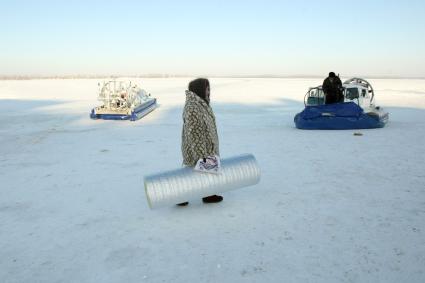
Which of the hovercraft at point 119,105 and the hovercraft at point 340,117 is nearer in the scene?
the hovercraft at point 340,117

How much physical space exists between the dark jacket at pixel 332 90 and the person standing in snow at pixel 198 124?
7.82m

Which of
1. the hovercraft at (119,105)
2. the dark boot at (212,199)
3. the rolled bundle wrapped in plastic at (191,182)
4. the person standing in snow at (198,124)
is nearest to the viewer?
the rolled bundle wrapped in plastic at (191,182)

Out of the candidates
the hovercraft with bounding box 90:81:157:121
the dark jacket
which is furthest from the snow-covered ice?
the hovercraft with bounding box 90:81:157:121

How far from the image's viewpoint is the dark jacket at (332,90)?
38.8 ft

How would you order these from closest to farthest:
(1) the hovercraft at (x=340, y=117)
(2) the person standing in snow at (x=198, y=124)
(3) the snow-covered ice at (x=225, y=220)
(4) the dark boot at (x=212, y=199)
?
(3) the snow-covered ice at (x=225, y=220) → (2) the person standing in snow at (x=198, y=124) → (4) the dark boot at (x=212, y=199) → (1) the hovercraft at (x=340, y=117)

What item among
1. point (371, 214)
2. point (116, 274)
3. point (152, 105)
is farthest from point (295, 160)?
point (152, 105)

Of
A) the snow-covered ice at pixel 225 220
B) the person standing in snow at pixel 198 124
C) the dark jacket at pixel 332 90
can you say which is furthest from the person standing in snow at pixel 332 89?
the person standing in snow at pixel 198 124

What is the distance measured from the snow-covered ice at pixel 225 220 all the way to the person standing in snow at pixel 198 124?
0.84 metres

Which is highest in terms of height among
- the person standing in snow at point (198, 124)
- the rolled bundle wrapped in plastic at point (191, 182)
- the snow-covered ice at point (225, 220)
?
the person standing in snow at point (198, 124)

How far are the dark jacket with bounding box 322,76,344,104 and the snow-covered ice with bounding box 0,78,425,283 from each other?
3.01 m

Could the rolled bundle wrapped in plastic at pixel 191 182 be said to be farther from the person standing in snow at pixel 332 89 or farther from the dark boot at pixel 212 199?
the person standing in snow at pixel 332 89

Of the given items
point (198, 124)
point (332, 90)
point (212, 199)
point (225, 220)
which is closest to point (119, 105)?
point (332, 90)

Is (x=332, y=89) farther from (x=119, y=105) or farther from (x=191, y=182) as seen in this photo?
(x=119, y=105)

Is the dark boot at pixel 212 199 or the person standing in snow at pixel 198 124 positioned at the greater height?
the person standing in snow at pixel 198 124
